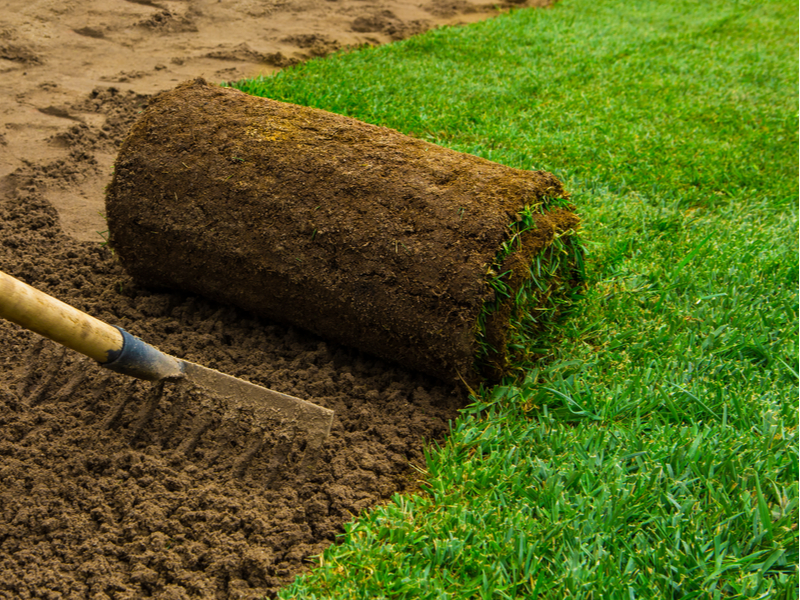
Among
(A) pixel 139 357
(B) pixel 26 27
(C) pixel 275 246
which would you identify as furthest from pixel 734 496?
(B) pixel 26 27

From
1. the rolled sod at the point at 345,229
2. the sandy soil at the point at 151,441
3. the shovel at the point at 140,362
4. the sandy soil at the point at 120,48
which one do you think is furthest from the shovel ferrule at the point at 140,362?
the sandy soil at the point at 120,48

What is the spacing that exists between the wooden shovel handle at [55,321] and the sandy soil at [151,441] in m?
0.38

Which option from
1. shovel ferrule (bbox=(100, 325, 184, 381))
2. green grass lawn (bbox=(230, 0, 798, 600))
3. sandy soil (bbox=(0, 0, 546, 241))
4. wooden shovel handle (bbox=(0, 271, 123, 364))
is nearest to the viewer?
wooden shovel handle (bbox=(0, 271, 123, 364))

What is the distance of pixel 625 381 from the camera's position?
Result: 7.93 ft

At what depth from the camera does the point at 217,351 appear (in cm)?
252

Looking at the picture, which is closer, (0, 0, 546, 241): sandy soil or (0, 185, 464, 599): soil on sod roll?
(0, 185, 464, 599): soil on sod roll

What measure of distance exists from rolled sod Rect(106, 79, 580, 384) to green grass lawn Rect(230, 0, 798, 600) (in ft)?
1.18

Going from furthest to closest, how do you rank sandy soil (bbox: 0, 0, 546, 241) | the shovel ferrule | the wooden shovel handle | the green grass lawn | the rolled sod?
sandy soil (bbox: 0, 0, 546, 241), the rolled sod, the shovel ferrule, the green grass lawn, the wooden shovel handle

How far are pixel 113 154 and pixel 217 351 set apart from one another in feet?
6.65

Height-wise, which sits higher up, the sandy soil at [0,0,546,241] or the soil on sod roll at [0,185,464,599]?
the sandy soil at [0,0,546,241]

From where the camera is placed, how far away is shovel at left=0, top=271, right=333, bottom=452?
5.48ft

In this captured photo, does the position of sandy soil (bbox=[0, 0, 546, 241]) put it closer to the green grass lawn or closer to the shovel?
the green grass lawn

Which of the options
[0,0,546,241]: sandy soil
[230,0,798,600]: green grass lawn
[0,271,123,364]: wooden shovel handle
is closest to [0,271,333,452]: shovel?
[0,271,123,364]: wooden shovel handle

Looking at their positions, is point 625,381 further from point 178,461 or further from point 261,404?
point 178,461
